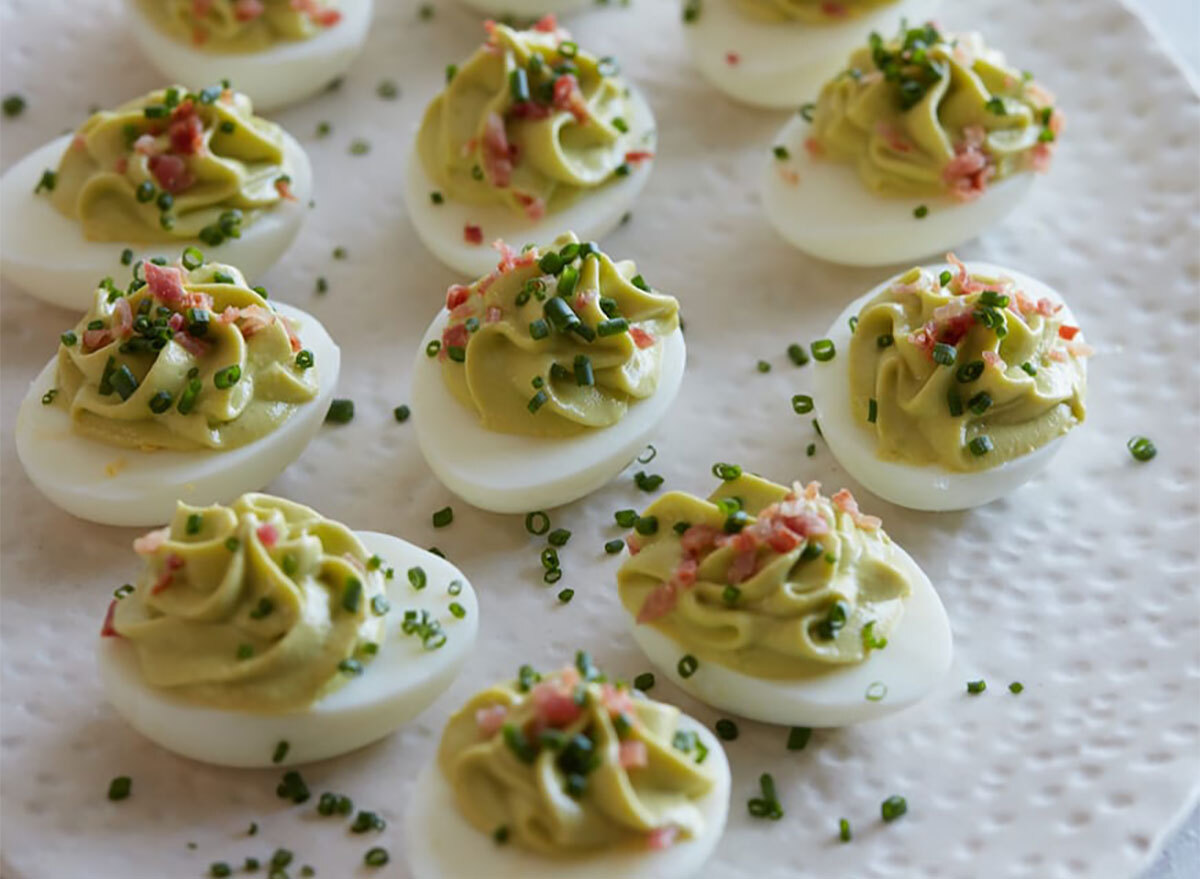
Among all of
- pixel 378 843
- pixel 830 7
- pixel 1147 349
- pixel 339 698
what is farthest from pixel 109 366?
pixel 1147 349

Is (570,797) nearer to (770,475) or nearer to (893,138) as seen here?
(770,475)

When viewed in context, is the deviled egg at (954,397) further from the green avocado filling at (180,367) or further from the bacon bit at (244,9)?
the bacon bit at (244,9)

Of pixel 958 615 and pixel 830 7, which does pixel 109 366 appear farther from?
pixel 830 7

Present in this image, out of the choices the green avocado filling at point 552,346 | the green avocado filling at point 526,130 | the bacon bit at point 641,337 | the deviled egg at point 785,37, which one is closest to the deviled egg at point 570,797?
the green avocado filling at point 552,346

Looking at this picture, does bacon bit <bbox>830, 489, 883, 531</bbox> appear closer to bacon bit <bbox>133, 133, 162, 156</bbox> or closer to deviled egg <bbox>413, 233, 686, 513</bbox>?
deviled egg <bbox>413, 233, 686, 513</bbox>

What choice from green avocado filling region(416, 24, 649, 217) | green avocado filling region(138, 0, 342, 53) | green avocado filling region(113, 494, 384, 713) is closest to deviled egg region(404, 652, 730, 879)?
green avocado filling region(113, 494, 384, 713)

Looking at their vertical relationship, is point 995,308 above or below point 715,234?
above

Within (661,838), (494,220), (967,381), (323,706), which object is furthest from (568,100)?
(661,838)
